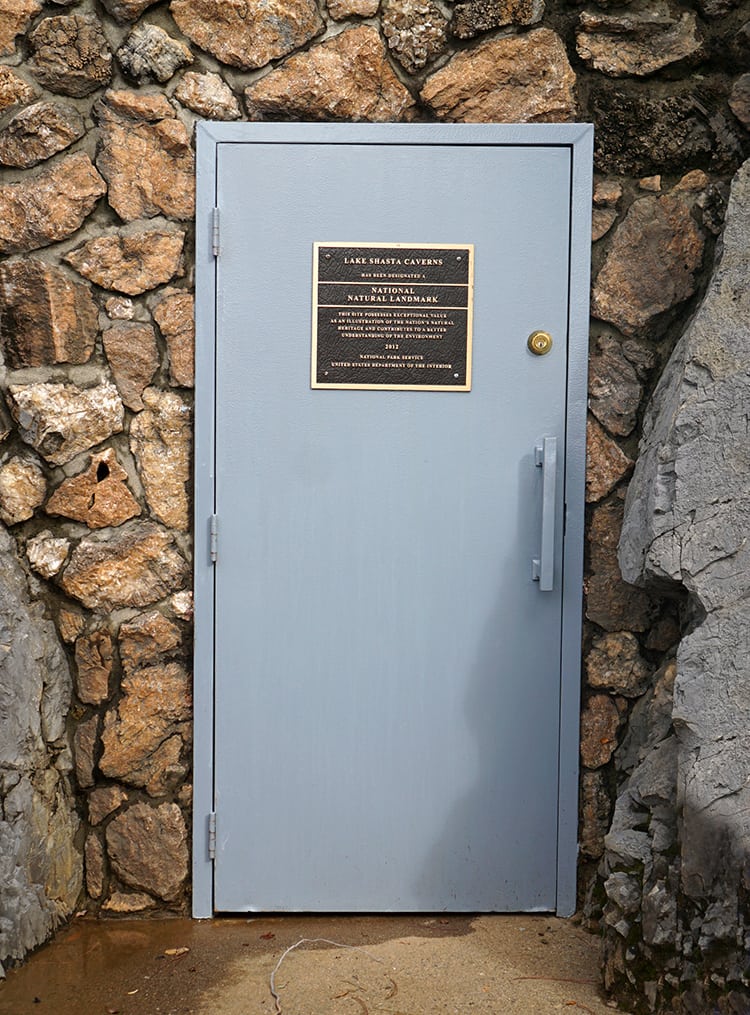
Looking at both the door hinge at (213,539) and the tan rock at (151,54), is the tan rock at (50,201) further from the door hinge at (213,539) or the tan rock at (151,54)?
the door hinge at (213,539)

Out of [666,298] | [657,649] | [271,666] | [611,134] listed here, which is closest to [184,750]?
[271,666]

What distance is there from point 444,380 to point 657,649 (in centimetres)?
107

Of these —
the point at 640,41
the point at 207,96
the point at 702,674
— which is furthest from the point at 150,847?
the point at 640,41

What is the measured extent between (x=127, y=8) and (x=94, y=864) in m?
2.64

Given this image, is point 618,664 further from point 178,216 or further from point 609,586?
point 178,216

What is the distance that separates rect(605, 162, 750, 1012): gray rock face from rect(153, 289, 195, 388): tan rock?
1409 mm

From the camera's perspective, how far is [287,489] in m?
3.16

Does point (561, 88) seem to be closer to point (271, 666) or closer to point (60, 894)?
point (271, 666)

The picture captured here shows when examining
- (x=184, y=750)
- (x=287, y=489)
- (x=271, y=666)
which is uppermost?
(x=287, y=489)

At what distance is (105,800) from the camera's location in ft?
10.5

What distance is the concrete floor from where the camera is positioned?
272cm

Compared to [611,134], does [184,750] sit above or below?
below

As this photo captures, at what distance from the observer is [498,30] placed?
3.12 metres

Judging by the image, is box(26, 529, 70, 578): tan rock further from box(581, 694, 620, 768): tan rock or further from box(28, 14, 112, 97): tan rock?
box(581, 694, 620, 768): tan rock
